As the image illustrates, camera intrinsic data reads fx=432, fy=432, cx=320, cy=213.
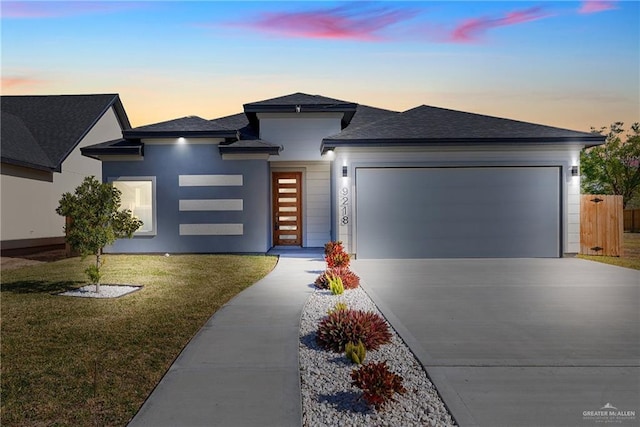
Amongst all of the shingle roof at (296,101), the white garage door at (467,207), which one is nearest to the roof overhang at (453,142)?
the white garage door at (467,207)

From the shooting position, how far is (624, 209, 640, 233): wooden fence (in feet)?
94.5

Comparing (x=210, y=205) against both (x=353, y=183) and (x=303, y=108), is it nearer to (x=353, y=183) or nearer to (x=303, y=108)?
(x=303, y=108)

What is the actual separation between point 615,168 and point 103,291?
39.2m

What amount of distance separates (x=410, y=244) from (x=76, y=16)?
11382mm

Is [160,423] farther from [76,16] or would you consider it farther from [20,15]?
[20,15]

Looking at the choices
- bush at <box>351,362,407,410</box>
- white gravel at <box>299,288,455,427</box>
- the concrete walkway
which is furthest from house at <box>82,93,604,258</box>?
bush at <box>351,362,407,410</box>

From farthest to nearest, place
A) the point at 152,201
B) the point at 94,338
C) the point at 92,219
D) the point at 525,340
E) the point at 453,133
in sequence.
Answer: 1. the point at 152,201
2. the point at 453,133
3. the point at 92,219
4. the point at 94,338
5. the point at 525,340

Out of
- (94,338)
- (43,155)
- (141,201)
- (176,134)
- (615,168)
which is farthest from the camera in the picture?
(615,168)

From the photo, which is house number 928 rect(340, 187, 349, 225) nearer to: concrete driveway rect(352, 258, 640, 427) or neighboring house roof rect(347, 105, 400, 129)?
concrete driveway rect(352, 258, 640, 427)

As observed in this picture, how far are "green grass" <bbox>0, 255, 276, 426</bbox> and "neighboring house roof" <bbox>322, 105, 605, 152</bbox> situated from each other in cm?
546

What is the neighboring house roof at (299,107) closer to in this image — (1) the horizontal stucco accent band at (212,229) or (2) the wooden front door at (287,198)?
(2) the wooden front door at (287,198)

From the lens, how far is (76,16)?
36.7ft

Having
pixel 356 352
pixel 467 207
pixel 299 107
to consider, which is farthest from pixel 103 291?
pixel 467 207

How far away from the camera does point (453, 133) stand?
13.9 meters
